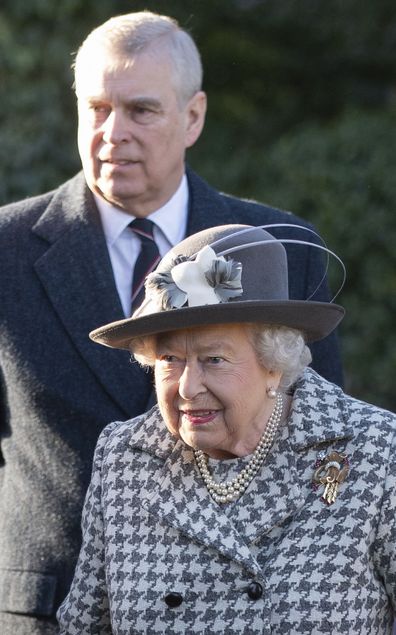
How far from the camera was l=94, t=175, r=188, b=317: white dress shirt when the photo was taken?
13.5ft

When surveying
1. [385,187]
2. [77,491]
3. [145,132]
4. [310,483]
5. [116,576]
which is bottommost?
[385,187]

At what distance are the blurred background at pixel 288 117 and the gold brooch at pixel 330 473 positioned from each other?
14.6 ft

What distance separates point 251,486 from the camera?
127 inches

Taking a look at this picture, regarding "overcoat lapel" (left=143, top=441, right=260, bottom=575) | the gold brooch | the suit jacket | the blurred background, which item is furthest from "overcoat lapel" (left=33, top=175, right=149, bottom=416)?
the blurred background

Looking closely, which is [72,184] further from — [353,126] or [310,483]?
[353,126]

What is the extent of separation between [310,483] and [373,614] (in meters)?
0.32

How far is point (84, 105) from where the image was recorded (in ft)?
13.4

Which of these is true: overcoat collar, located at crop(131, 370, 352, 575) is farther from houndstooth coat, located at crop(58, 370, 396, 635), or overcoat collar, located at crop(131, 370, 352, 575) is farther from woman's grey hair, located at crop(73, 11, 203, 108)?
woman's grey hair, located at crop(73, 11, 203, 108)

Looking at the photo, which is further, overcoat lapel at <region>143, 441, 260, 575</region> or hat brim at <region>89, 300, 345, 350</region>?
overcoat lapel at <region>143, 441, 260, 575</region>

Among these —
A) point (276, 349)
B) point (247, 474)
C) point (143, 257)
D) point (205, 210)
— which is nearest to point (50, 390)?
point (143, 257)

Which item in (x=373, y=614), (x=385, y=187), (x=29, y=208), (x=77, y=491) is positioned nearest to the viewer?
(x=373, y=614)

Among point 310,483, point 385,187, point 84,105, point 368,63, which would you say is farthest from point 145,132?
point 368,63

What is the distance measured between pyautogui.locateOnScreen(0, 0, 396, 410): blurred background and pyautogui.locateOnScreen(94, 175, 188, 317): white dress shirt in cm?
359

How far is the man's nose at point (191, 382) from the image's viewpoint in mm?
3062
